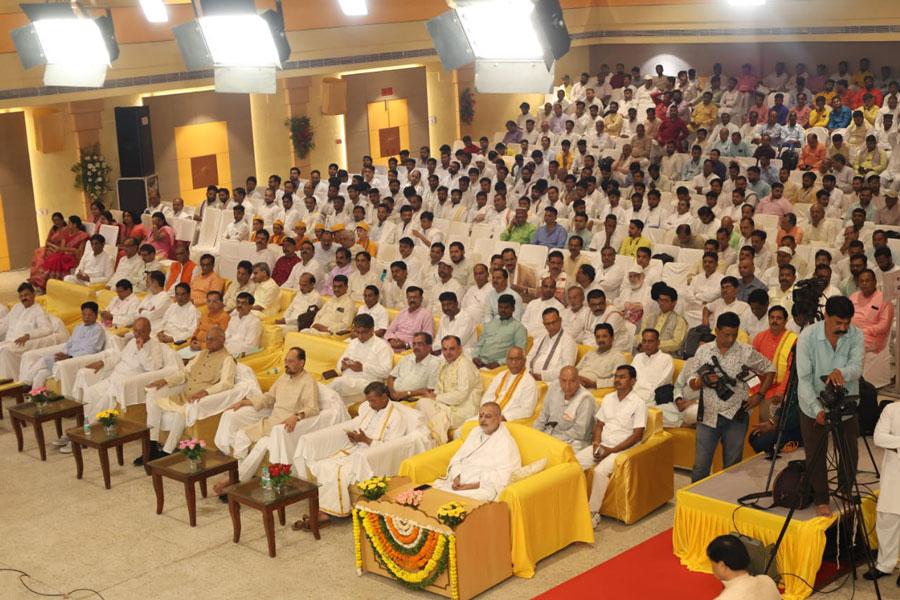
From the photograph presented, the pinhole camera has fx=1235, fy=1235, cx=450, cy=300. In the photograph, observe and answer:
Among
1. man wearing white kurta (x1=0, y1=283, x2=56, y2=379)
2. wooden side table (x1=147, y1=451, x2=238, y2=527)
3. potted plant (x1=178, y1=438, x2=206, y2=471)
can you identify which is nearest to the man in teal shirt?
wooden side table (x1=147, y1=451, x2=238, y2=527)

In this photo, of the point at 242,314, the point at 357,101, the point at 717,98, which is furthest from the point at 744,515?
the point at 357,101

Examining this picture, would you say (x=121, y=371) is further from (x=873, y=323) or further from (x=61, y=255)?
(x=873, y=323)

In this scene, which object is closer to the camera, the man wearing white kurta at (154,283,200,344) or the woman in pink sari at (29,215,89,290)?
the man wearing white kurta at (154,283,200,344)

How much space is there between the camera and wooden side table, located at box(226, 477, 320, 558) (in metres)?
8.76

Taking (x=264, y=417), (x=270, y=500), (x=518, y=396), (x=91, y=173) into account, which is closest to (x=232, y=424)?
(x=264, y=417)

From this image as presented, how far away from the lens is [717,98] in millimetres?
23250

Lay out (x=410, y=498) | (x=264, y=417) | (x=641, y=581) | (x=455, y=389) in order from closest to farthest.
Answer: (x=641, y=581), (x=410, y=498), (x=455, y=389), (x=264, y=417)

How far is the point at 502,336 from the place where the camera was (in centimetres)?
1125

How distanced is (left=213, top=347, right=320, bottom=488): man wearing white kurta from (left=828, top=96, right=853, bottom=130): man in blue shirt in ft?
40.9

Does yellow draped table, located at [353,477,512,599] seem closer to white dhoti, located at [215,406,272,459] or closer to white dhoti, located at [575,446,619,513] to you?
white dhoti, located at [575,446,619,513]

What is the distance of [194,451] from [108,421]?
1.36 meters

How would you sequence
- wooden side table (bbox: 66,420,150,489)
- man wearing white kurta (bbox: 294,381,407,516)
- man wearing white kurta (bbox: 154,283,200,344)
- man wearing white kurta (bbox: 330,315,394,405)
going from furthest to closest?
man wearing white kurta (bbox: 154,283,200,344), man wearing white kurta (bbox: 330,315,394,405), wooden side table (bbox: 66,420,150,489), man wearing white kurta (bbox: 294,381,407,516)

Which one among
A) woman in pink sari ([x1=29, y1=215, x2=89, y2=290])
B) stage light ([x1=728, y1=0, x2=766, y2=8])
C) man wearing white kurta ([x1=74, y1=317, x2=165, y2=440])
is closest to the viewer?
man wearing white kurta ([x1=74, y1=317, x2=165, y2=440])

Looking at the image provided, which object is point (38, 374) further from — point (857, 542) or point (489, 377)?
point (857, 542)
